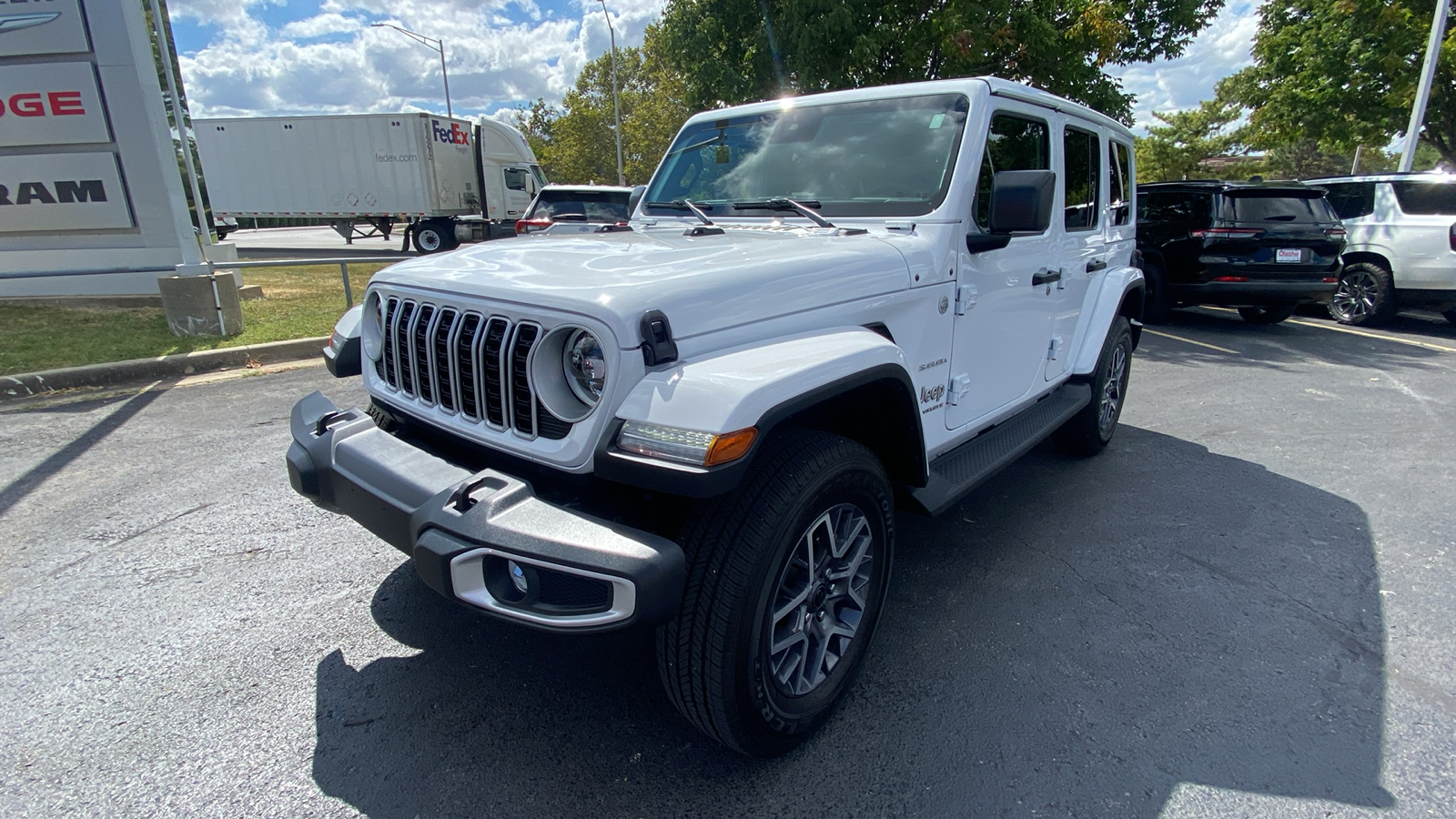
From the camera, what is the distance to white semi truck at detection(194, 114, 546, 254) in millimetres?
19797

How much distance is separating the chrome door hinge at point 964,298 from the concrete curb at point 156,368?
540 cm

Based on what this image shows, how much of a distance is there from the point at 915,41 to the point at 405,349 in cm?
877

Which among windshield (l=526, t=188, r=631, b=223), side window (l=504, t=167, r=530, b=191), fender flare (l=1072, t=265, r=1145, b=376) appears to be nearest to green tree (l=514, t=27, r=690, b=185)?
side window (l=504, t=167, r=530, b=191)

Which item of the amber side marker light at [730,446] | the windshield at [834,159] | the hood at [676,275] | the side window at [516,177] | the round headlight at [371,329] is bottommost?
the amber side marker light at [730,446]

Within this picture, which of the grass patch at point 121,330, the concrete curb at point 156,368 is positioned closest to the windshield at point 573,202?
the grass patch at point 121,330

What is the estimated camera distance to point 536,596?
5.98 ft

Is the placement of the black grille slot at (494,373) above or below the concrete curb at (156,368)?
above

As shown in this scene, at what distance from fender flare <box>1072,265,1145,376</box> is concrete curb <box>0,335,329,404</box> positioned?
575cm

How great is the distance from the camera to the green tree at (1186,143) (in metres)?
37.2

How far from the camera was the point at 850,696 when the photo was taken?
248 centimetres

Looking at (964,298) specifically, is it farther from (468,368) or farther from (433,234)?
(433,234)

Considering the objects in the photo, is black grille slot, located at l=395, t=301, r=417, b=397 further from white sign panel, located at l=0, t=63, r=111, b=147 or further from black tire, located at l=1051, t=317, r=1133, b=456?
white sign panel, located at l=0, t=63, r=111, b=147

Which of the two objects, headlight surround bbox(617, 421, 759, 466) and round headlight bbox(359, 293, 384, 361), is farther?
round headlight bbox(359, 293, 384, 361)

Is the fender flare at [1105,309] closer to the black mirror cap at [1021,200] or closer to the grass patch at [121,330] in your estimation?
the black mirror cap at [1021,200]
